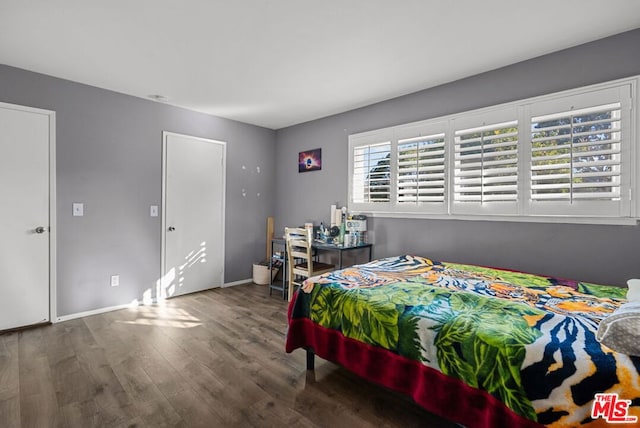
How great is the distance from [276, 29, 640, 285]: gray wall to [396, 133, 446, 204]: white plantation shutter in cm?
25

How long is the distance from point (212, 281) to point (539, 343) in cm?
396

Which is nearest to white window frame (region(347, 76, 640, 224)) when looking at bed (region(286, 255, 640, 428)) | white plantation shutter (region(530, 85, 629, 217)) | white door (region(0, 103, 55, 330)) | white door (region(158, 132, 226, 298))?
white plantation shutter (region(530, 85, 629, 217))

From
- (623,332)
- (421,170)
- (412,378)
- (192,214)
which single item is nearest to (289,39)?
(421,170)

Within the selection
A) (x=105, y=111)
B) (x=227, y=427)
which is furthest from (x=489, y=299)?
(x=105, y=111)

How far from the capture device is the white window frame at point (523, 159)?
→ 7.16 feet

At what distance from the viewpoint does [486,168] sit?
2824 millimetres

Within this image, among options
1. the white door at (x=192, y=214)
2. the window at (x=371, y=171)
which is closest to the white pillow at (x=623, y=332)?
the window at (x=371, y=171)

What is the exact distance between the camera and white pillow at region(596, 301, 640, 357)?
3.79 feet

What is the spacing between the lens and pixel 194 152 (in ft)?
13.5

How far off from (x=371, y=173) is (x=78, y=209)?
324 cm

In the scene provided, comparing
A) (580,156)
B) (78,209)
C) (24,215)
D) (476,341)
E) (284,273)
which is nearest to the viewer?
(476,341)

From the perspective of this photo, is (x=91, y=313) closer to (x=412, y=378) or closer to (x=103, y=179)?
(x=103, y=179)

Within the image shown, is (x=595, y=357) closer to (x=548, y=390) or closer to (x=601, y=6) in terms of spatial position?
(x=548, y=390)

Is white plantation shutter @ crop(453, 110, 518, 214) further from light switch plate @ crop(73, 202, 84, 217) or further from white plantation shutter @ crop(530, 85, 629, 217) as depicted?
light switch plate @ crop(73, 202, 84, 217)
